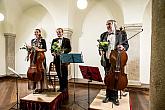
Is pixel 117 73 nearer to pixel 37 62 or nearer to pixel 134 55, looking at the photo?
pixel 37 62

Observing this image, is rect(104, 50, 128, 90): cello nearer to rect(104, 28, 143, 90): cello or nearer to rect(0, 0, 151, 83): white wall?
rect(104, 28, 143, 90): cello

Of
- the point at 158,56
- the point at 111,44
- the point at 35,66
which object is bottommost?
the point at 35,66

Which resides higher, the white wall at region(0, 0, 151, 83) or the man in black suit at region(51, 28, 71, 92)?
the white wall at region(0, 0, 151, 83)

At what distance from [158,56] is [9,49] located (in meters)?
6.74

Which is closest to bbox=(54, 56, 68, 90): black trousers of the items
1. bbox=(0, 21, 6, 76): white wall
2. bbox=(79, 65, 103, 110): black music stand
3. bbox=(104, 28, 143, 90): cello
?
bbox=(79, 65, 103, 110): black music stand

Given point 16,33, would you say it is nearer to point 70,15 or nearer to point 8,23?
point 8,23

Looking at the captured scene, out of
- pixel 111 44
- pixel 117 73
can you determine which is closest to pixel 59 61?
pixel 111 44

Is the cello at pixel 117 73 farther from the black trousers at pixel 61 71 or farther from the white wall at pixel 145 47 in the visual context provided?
the white wall at pixel 145 47

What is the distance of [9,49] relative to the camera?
687cm

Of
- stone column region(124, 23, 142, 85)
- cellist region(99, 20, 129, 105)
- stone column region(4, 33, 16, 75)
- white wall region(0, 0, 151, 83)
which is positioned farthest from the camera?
stone column region(4, 33, 16, 75)

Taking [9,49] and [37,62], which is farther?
[9,49]

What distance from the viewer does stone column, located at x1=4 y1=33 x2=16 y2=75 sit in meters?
6.81

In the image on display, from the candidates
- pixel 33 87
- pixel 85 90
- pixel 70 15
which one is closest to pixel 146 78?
pixel 85 90

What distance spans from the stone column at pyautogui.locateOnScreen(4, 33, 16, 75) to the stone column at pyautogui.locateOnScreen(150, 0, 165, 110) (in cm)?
663
